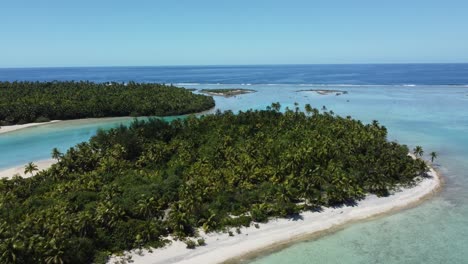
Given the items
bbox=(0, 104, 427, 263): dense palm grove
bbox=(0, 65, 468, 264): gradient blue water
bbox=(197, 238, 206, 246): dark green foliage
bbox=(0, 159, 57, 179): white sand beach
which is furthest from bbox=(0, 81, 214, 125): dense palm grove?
bbox=(197, 238, 206, 246): dark green foliage

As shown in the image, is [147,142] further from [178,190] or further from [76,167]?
[178,190]

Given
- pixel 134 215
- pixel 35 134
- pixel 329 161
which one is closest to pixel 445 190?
pixel 329 161

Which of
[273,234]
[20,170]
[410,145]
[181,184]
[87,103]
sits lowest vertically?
[273,234]

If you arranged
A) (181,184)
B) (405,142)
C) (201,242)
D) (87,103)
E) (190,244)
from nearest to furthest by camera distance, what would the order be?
(190,244) < (201,242) < (181,184) < (405,142) < (87,103)

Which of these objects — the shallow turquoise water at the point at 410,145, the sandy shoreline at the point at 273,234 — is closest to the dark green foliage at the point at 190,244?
the sandy shoreline at the point at 273,234

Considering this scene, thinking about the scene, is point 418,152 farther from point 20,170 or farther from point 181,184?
point 20,170

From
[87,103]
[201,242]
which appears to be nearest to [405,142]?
[201,242]

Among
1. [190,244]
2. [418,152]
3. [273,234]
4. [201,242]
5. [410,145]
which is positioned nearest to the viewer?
[190,244]

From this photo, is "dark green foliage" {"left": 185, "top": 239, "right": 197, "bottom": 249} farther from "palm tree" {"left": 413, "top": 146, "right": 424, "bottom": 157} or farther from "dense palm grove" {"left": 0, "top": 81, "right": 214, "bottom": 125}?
"dense palm grove" {"left": 0, "top": 81, "right": 214, "bottom": 125}
